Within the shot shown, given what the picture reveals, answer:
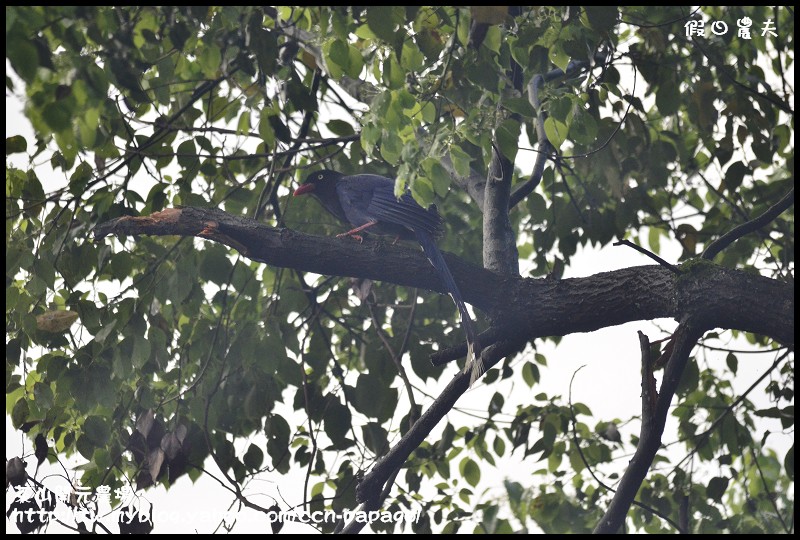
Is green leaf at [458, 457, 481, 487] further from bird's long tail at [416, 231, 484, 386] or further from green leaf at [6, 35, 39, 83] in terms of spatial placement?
green leaf at [6, 35, 39, 83]

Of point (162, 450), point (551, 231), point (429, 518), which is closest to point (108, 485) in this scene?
point (162, 450)

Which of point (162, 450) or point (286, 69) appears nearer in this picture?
point (162, 450)

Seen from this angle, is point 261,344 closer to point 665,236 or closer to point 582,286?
point 582,286

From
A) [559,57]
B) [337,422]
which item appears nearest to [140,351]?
[337,422]

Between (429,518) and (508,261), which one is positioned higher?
(508,261)

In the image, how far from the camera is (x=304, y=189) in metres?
4.82

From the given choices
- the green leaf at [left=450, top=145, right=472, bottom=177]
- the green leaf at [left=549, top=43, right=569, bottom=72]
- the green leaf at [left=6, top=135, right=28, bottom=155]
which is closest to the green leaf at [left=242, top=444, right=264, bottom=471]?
the green leaf at [left=6, top=135, right=28, bottom=155]

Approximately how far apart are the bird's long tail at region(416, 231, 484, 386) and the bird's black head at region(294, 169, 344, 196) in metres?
1.26

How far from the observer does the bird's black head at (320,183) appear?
481 centimetres

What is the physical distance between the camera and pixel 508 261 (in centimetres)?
379

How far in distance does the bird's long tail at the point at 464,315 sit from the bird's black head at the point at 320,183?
4.15 feet

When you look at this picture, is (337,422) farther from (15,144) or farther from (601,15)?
(601,15)

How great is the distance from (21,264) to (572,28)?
2.76 m

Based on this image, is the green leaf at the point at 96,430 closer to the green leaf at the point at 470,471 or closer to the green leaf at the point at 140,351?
the green leaf at the point at 140,351
